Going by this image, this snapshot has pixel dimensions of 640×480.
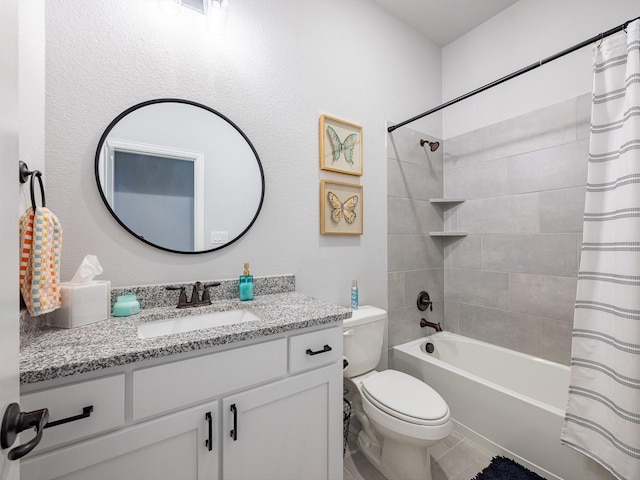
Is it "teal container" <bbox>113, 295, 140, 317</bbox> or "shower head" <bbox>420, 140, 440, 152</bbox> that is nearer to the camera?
"teal container" <bbox>113, 295, 140, 317</bbox>

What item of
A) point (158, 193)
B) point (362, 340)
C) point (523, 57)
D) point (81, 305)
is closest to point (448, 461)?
point (362, 340)

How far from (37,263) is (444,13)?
9.15 feet

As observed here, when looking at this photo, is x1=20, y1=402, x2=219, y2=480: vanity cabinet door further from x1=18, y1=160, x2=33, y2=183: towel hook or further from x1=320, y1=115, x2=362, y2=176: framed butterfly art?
x1=320, y1=115, x2=362, y2=176: framed butterfly art

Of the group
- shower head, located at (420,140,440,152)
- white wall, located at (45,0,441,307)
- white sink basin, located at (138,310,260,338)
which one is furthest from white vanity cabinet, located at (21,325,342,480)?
Result: shower head, located at (420,140,440,152)

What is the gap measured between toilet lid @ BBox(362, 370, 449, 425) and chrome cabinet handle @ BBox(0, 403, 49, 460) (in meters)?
1.28

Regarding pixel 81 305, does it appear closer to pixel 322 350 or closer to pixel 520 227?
pixel 322 350

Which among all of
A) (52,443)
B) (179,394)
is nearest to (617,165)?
(179,394)

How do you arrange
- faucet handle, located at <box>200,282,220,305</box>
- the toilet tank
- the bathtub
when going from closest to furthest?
faucet handle, located at <box>200,282,220,305</box> → the bathtub → the toilet tank

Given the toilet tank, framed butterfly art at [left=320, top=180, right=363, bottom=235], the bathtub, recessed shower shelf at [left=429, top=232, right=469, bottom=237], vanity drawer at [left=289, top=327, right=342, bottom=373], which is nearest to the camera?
vanity drawer at [left=289, top=327, right=342, bottom=373]

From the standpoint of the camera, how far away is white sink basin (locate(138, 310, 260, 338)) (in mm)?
1113

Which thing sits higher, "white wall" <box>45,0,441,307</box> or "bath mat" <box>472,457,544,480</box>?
"white wall" <box>45,0,441,307</box>

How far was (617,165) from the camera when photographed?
51.2 inches

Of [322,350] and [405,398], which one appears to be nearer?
[322,350]

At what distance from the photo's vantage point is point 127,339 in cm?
87
